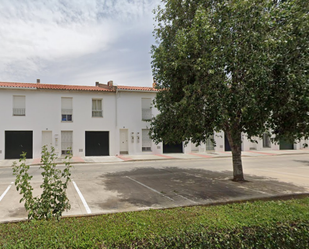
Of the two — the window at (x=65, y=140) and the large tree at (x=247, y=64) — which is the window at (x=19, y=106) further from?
the large tree at (x=247, y=64)

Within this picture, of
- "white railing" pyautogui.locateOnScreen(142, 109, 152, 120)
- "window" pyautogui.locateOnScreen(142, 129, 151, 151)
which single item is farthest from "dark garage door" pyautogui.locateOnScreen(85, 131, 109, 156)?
"white railing" pyautogui.locateOnScreen(142, 109, 152, 120)

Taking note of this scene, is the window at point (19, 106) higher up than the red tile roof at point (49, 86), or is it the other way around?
the red tile roof at point (49, 86)

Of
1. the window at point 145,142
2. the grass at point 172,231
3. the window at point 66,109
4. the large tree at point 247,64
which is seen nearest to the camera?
the grass at point 172,231

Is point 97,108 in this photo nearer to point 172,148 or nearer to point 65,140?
point 65,140

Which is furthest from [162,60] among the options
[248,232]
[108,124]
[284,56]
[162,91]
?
[108,124]

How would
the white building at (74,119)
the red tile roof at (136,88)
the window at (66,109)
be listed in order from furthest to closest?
the red tile roof at (136,88), the window at (66,109), the white building at (74,119)

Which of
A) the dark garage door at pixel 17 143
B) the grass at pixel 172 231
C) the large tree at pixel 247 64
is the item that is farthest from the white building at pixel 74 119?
the grass at pixel 172 231

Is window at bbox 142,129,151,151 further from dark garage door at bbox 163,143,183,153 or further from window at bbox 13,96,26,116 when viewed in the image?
window at bbox 13,96,26,116

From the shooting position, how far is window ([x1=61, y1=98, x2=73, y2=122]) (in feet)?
71.0

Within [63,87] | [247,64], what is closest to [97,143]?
[63,87]

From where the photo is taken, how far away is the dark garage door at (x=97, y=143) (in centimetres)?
2216

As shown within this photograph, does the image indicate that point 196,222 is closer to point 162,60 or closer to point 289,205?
point 289,205

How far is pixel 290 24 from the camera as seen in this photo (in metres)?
6.75

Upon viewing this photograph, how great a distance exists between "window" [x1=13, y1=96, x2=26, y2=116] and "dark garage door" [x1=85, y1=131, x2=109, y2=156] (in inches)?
213
